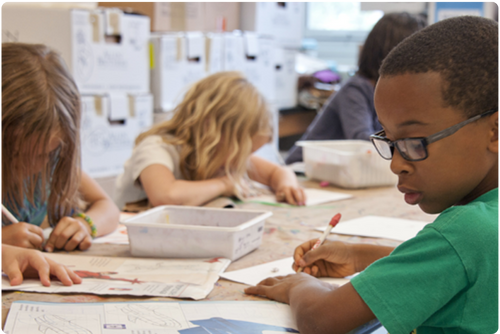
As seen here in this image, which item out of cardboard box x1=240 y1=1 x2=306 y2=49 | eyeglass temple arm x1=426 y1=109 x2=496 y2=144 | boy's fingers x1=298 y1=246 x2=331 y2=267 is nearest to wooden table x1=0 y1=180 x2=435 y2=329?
boy's fingers x1=298 y1=246 x2=331 y2=267

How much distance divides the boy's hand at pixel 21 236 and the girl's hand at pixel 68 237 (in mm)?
23

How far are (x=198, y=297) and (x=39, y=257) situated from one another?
271 millimetres

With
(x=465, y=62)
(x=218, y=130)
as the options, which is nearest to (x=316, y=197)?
(x=218, y=130)

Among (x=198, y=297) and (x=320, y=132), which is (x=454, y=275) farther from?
(x=320, y=132)

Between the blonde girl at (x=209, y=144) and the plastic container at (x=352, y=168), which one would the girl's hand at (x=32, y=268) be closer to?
the blonde girl at (x=209, y=144)

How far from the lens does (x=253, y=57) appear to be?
2883 millimetres

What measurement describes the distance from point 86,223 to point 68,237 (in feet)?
0.24

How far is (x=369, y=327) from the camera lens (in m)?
0.67

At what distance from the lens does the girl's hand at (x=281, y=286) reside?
0.73 metres

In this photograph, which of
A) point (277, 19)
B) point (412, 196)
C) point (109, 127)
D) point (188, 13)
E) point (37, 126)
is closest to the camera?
point (412, 196)

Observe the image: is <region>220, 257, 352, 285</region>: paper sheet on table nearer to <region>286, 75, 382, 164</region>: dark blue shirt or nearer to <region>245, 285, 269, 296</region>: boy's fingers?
<region>245, 285, 269, 296</region>: boy's fingers

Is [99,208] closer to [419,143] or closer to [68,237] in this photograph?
[68,237]

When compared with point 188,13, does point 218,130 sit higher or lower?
lower

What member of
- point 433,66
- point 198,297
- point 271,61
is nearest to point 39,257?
point 198,297
